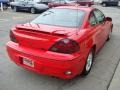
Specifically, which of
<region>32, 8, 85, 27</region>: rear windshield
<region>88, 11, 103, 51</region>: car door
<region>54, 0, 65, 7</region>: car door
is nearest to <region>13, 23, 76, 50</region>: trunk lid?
<region>32, 8, 85, 27</region>: rear windshield

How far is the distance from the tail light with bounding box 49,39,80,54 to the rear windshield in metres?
0.87

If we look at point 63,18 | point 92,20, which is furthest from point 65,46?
point 92,20

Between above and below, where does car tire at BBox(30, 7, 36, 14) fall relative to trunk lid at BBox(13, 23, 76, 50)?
below

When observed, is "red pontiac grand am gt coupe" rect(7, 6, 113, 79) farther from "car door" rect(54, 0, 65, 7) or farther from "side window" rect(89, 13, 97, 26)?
"car door" rect(54, 0, 65, 7)

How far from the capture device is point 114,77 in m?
4.61

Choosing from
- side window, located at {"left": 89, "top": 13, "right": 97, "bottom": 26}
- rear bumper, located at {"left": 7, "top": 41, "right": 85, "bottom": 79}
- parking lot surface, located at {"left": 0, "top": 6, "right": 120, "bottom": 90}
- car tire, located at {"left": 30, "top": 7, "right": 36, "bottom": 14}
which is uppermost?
side window, located at {"left": 89, "top": 13, "right": 97, "bottom": 26}

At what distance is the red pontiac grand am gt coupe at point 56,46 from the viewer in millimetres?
3830

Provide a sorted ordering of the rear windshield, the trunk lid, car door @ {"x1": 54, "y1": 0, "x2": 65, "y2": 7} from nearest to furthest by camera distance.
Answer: the trunk lid, the rear windshield, car door @ {"x1": 54, "y1": 0, "x2": 65, "y2": 7}

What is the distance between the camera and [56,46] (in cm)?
387

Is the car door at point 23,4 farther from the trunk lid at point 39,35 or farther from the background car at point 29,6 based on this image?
the trunk lid at point 39,35

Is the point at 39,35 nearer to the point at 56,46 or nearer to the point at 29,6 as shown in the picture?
the point at 56,46

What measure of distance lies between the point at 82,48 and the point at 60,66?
60cm

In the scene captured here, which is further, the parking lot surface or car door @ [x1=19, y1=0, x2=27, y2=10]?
car door @ [x1=19, y1=0, x2=27, y2=10]

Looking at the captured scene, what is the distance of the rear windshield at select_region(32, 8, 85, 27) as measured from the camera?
186 inches
